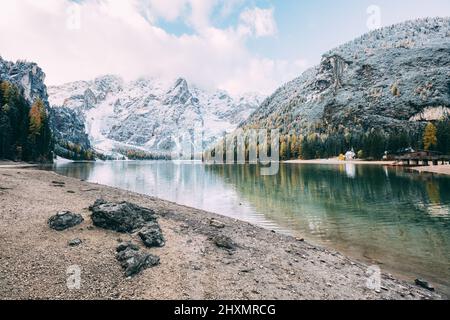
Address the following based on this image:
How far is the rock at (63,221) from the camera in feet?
55.9

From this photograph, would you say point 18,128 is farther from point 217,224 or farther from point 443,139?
point 443,139

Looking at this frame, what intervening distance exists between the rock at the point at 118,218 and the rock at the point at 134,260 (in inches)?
137

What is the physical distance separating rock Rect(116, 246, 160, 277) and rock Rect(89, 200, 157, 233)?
3.48 metres

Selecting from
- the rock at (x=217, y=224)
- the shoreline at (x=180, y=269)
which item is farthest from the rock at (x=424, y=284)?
the rock at (x=217, y=224)

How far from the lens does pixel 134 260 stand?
13.2 meters

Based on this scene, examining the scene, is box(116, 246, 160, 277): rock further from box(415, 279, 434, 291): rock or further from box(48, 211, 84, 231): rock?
box(415, 279, 434, 291): rock

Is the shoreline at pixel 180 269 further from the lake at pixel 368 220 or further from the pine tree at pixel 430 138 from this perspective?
the pine tree at pixel 430 138

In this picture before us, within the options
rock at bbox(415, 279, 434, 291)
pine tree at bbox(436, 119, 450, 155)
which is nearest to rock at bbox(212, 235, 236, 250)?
rock at bbox(415, 279, 434, 291)

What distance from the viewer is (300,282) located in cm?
1349

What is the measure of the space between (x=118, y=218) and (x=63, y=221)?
3.03 metres

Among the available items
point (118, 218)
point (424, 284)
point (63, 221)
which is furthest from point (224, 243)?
point (424, 284)
